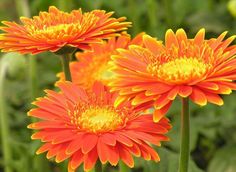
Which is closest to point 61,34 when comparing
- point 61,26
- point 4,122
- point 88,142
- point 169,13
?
point 61,26

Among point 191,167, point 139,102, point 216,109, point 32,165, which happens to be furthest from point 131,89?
point 216,109

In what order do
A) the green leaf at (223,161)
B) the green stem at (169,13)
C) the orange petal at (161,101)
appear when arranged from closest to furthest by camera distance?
1. the orange petal at (161,101)
2. the green leaf at (223,161)
3. the green stem at (169,13)

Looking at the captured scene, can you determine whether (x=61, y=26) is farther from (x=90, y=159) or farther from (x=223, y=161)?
(x=223, y=161)

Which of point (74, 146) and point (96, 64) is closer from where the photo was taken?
point (74, 146)

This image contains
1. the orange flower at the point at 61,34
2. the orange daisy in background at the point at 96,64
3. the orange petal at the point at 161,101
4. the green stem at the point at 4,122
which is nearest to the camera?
the orange petal at the point at 161,101

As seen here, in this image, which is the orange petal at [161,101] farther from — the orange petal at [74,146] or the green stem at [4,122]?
the green stem at [4,122]

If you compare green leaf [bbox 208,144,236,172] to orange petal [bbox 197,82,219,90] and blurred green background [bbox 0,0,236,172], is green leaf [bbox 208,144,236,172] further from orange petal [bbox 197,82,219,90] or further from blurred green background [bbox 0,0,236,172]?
orange petal [bbox 197,82,219,90]

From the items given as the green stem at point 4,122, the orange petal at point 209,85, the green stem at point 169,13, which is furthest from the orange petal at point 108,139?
the green stem at point 169,13
